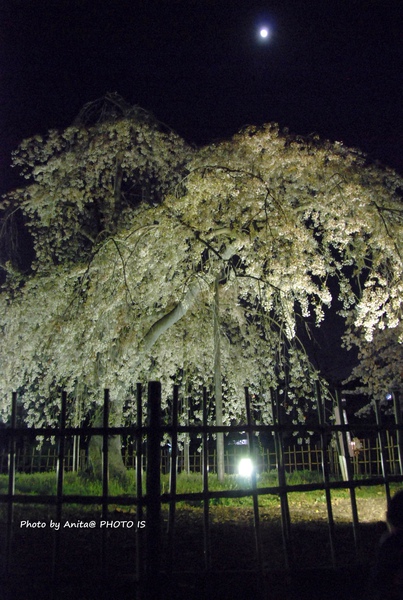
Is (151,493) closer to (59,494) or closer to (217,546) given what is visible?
(59,494)

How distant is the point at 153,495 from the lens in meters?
4.03

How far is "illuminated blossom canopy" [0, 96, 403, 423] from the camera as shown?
8.09m

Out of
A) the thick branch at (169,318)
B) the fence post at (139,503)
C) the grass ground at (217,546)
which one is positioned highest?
the thick branch at (169,318)

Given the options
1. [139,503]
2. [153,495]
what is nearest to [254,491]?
[153,495]

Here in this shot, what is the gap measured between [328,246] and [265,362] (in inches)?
131

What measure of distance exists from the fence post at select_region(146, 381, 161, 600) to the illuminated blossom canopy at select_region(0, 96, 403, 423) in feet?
13.1

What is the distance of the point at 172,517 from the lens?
4.05 m

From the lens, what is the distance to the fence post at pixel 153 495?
390cm

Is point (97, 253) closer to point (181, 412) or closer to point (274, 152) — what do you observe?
point (274, 152)

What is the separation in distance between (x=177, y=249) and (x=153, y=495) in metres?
5.28

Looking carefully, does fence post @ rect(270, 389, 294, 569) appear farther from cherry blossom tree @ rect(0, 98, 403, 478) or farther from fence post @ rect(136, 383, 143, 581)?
cherry blossom tree @ rect(0, 98, 403, 478)

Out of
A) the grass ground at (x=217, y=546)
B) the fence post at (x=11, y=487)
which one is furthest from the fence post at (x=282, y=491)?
the fence post at (x=11, y=487)

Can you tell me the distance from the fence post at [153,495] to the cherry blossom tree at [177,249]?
13.4 ft

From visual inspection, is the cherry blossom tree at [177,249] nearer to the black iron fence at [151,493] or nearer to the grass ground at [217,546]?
the grass ground at [217,546]
